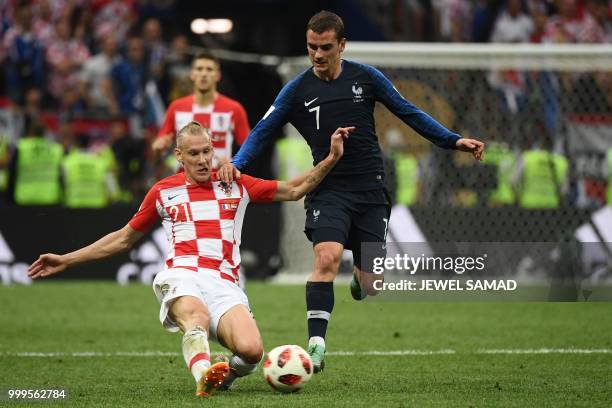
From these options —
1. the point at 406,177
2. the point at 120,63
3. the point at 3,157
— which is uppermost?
the point at 120,63

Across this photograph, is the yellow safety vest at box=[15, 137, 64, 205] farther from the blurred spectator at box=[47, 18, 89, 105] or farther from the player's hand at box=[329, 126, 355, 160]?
the player's hand at box=[329, 126, 355, 160]

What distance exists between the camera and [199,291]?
679 centimetres

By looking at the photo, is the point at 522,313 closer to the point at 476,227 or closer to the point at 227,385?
the point at 476,227

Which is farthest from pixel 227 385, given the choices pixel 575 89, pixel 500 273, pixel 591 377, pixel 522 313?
pixel 575 89

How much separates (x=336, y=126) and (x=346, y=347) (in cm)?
208

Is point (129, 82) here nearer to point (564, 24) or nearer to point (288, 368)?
point (564, 24)

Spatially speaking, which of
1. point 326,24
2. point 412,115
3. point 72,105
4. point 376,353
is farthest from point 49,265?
point 72,105

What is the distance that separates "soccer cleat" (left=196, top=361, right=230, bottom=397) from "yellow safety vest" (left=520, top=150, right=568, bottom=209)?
922 cm

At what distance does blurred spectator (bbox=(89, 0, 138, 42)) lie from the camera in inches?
765

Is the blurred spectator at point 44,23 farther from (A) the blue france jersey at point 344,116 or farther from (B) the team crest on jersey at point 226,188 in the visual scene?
(B) the team crest on jersey at point 226,188

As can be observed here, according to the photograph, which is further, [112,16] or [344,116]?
[112,16]

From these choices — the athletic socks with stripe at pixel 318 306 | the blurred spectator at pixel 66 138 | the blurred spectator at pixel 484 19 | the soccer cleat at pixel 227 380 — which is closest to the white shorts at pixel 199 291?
the soccer cleat at pixel 227 380

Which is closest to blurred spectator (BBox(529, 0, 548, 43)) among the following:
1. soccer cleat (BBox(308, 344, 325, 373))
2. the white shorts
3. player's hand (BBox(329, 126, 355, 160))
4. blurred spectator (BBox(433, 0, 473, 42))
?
blurred spectator (BBox(433, 0, 473, 42))

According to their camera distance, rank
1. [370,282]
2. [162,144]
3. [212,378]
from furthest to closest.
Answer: [162,144] < [370,282] < [212,378]
